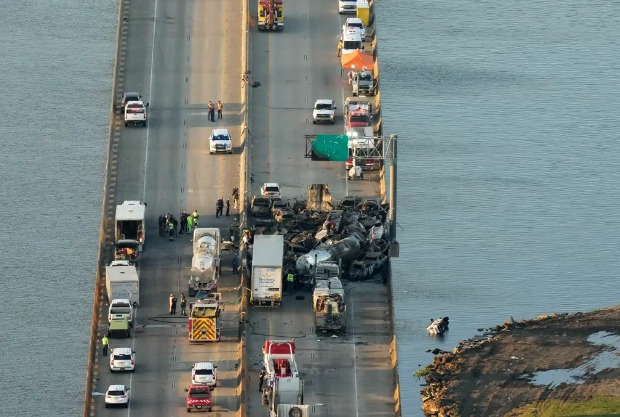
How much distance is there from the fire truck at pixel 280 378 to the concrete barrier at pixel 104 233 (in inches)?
374

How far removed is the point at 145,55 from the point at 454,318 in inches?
1259

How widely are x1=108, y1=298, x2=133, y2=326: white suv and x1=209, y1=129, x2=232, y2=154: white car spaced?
73.9 feet

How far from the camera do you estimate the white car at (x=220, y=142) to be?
159m

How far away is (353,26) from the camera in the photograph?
17312 centimetres

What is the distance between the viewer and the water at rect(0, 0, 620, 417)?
156 m

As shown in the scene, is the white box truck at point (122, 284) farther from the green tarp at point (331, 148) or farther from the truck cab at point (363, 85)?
the truck cab at point (363, 85)

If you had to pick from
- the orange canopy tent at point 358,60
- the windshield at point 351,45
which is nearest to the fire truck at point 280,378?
the orange canopy tent at point 358,60

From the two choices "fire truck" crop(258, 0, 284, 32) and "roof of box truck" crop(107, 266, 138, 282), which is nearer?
"roof of box truck" crop(107, 266, 138, 282)

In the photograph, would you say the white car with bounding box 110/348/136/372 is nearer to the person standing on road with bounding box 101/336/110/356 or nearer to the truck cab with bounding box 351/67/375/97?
the person standing on road with bounding box 101/336/110/356

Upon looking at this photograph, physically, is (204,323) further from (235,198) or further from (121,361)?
(235,198)

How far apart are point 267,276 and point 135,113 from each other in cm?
2660

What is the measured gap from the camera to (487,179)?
586 ft

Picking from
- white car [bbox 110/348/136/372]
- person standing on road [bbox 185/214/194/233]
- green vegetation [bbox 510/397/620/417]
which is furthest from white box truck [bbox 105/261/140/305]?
green vegetation [bbox 510/397/620/417]

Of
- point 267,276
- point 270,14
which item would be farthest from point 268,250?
point 270,14
